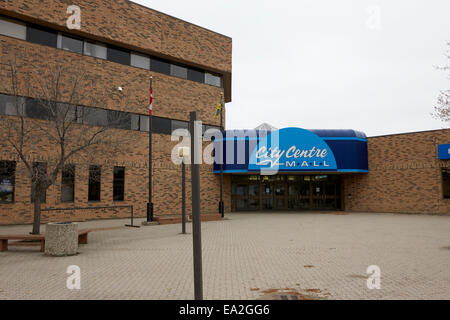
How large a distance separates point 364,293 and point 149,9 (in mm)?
20931

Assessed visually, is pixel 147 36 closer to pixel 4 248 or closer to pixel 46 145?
pixel 46 145

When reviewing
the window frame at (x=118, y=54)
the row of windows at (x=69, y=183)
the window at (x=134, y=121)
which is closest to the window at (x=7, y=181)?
the row of windows at (x=69, y=183)

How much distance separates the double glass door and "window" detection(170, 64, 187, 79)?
8.51 m

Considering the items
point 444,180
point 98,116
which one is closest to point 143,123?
point 98,116

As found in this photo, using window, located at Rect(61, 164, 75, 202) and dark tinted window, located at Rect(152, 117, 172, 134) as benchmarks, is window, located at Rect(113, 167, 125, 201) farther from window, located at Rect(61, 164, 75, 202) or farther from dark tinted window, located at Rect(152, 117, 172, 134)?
dark tinted window, located at Rect(152, 117, 172, 134)

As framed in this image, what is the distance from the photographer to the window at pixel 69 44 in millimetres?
18575

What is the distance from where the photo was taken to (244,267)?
754cm

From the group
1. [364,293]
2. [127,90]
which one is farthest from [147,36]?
[364,293]

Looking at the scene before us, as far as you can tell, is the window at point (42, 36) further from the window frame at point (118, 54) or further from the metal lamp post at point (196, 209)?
the metal lamp post at point (196, 209)

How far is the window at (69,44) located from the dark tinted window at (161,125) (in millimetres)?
5773

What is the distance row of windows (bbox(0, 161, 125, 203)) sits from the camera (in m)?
16.3

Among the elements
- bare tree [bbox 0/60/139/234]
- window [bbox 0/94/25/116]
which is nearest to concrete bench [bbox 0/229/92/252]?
bare tree [bbox 0/60/139/234]

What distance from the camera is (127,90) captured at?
20.7 m
